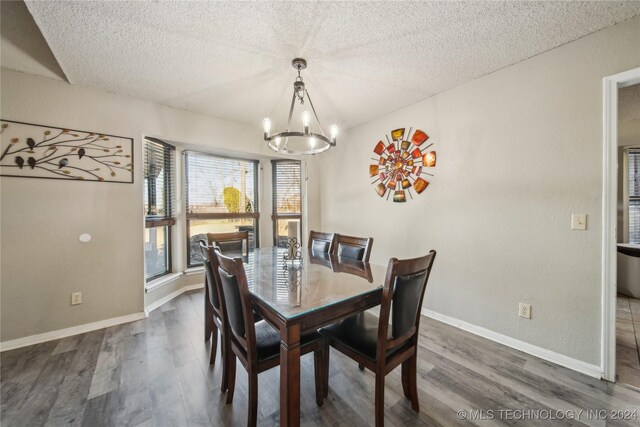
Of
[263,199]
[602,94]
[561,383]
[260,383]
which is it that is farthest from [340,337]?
[263,199]

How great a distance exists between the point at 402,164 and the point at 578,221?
5.34 ft

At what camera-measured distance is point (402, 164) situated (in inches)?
117

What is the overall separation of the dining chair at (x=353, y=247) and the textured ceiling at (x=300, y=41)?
1577mm

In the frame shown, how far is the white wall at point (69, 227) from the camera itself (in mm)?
2146

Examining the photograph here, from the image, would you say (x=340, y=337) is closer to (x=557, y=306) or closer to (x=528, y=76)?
(x=557, y=306)

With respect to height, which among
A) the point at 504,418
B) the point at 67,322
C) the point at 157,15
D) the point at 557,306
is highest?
the point at 157,15

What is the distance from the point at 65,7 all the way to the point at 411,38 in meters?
2.29

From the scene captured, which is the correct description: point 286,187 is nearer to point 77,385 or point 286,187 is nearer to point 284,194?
point 284,194

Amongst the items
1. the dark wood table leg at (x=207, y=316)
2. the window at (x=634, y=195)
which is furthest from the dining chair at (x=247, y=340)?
the window at (x=634, y=195)

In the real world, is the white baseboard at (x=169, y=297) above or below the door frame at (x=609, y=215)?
below

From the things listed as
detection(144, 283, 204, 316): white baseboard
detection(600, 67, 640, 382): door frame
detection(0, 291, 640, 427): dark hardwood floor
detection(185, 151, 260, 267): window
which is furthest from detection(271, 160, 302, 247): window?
detection(600, 67, 640, 382): door frame

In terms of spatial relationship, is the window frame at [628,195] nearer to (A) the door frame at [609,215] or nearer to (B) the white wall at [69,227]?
(A) the door frame at [609,215]

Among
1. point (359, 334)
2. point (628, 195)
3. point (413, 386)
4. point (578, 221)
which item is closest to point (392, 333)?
point (359, 334)

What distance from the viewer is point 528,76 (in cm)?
205
